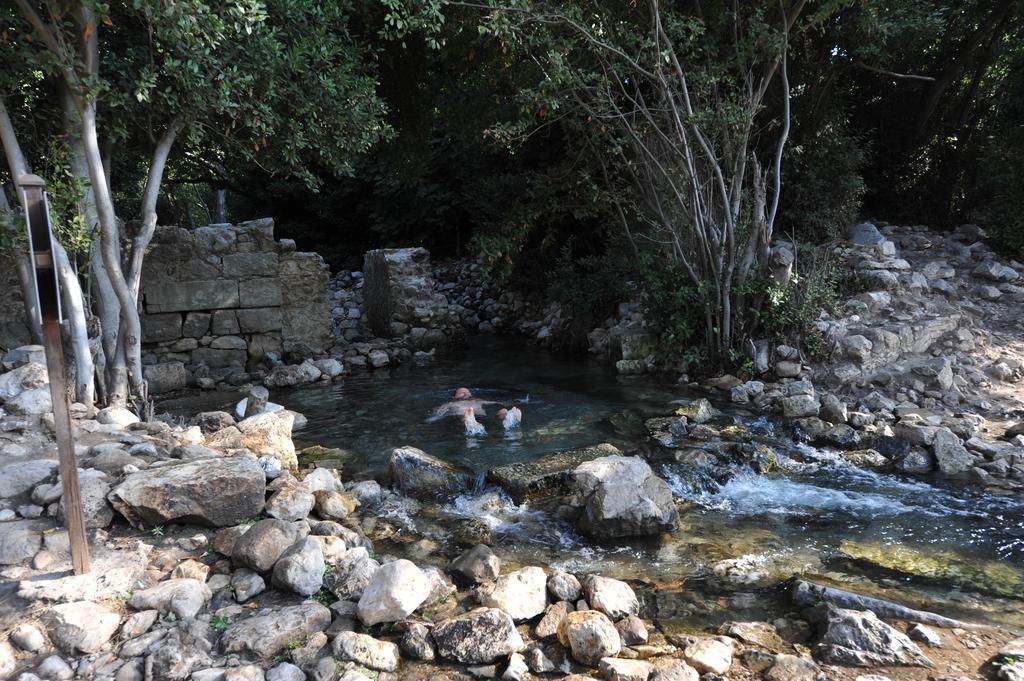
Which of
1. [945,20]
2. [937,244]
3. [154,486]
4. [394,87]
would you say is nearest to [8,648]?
[154,486]

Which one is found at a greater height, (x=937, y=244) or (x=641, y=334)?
(x=937, y=244)

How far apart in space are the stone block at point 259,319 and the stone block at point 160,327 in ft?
2.91

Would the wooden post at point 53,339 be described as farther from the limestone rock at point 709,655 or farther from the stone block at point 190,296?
the stone block at point 190,296

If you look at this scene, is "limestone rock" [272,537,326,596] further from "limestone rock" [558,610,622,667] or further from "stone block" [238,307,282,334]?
"stone block" [238,307,282,334]

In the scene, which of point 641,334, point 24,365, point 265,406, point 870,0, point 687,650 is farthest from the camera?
point 641,334

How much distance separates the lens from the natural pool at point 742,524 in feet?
12.7

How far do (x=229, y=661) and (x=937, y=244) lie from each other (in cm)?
1192

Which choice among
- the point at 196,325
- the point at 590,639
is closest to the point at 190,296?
the point at 196,325

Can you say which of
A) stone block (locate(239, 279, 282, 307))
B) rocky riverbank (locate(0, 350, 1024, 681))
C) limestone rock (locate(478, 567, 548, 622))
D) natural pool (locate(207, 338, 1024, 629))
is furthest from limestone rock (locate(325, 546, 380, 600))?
stone block (locate(239, 279, 282, 307))

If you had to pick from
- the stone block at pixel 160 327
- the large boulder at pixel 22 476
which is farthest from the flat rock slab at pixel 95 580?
the stone block at pixel 160 327

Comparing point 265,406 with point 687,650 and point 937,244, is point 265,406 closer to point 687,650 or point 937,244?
point 687,650

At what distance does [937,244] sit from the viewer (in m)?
11.1

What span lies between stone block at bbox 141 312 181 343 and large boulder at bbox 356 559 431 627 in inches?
309

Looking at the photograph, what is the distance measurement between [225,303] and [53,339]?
736cm
